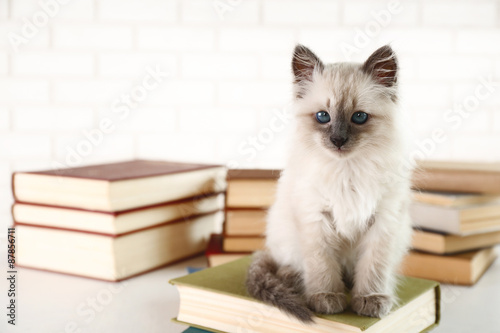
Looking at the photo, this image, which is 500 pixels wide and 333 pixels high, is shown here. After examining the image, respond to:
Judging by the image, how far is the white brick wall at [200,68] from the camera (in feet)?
5.98

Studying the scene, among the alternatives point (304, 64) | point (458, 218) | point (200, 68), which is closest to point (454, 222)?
point (458, 218)

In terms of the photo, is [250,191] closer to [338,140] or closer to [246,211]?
[246,211]

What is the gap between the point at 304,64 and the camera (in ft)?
3.13

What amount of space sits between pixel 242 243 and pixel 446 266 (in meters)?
0.53

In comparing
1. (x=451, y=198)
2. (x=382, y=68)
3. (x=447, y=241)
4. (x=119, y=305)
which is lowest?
(x=119, y=305)

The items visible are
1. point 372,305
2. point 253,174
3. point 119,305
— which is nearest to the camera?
point 372,305

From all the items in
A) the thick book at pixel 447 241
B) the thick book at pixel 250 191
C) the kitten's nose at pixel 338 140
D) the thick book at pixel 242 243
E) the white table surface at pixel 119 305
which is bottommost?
the white table surface at pixel 119 305

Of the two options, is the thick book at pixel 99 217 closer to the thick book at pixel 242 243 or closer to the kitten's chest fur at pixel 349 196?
the thick book at pixel 242 243

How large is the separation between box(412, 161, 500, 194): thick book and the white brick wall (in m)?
0.55

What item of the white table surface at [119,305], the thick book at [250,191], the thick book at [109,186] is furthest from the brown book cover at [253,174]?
the white table surface at [119,305]

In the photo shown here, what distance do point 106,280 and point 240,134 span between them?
0.82 meters

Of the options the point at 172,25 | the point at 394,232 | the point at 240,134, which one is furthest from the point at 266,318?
the point at 172,25

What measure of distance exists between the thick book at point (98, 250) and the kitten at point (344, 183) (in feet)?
1.36

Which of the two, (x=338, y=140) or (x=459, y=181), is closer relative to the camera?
(x=338, y=140)
